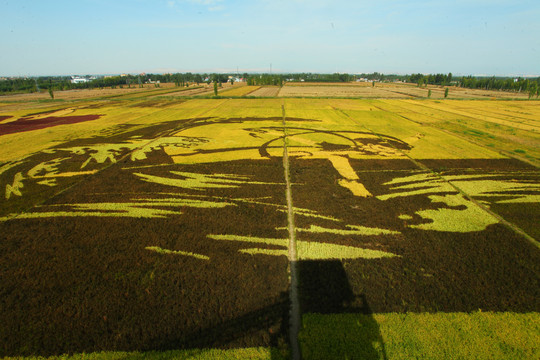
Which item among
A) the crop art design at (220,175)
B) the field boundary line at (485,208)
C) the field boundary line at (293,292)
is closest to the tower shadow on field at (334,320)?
the field boundary line at (293,292)

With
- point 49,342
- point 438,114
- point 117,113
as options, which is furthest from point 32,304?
point 438,114

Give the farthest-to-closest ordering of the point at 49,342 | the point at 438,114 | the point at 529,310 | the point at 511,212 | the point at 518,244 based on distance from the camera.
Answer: the point at 438,114 < the point at 511,212 < the point at 518,244 < the point at 529,310 < the point at 49,342

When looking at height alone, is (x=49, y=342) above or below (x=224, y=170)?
A: below

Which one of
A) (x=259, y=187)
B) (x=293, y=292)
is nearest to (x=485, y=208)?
(x=293, y=292)

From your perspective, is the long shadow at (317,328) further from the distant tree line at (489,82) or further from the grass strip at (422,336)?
the distant tree line at (489,82)

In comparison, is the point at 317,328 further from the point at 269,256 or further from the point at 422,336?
the point at 269,256

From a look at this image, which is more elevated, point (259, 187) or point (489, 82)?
point (489, 82)

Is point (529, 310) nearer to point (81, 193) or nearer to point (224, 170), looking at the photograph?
point (224, 170)
